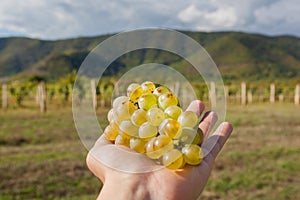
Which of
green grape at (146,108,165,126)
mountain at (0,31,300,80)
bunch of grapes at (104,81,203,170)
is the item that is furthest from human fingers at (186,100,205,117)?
mountain at (0,31,300,80)

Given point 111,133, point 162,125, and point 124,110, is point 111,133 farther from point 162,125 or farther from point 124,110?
point 162,125

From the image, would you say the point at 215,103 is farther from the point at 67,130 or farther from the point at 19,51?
the point at 19,51

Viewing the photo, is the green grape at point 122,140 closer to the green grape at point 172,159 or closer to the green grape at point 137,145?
the green grape at point 137,145

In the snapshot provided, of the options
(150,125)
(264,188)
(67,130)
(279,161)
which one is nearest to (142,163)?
(150,125)

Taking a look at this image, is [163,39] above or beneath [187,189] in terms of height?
above

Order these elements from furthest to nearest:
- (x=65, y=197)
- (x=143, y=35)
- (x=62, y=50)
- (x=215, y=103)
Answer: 1. (x=62, y=50)
2. (x=65, y=197)
3. (x=215, y=103)
4. (x=143, y=35)

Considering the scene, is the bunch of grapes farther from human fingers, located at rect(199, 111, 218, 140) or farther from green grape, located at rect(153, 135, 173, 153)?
human fingers, located at rect(199, 111, 218, 140)

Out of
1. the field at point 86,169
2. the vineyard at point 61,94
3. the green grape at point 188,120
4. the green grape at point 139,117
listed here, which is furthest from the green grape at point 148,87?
the vineyard at point 61,94
